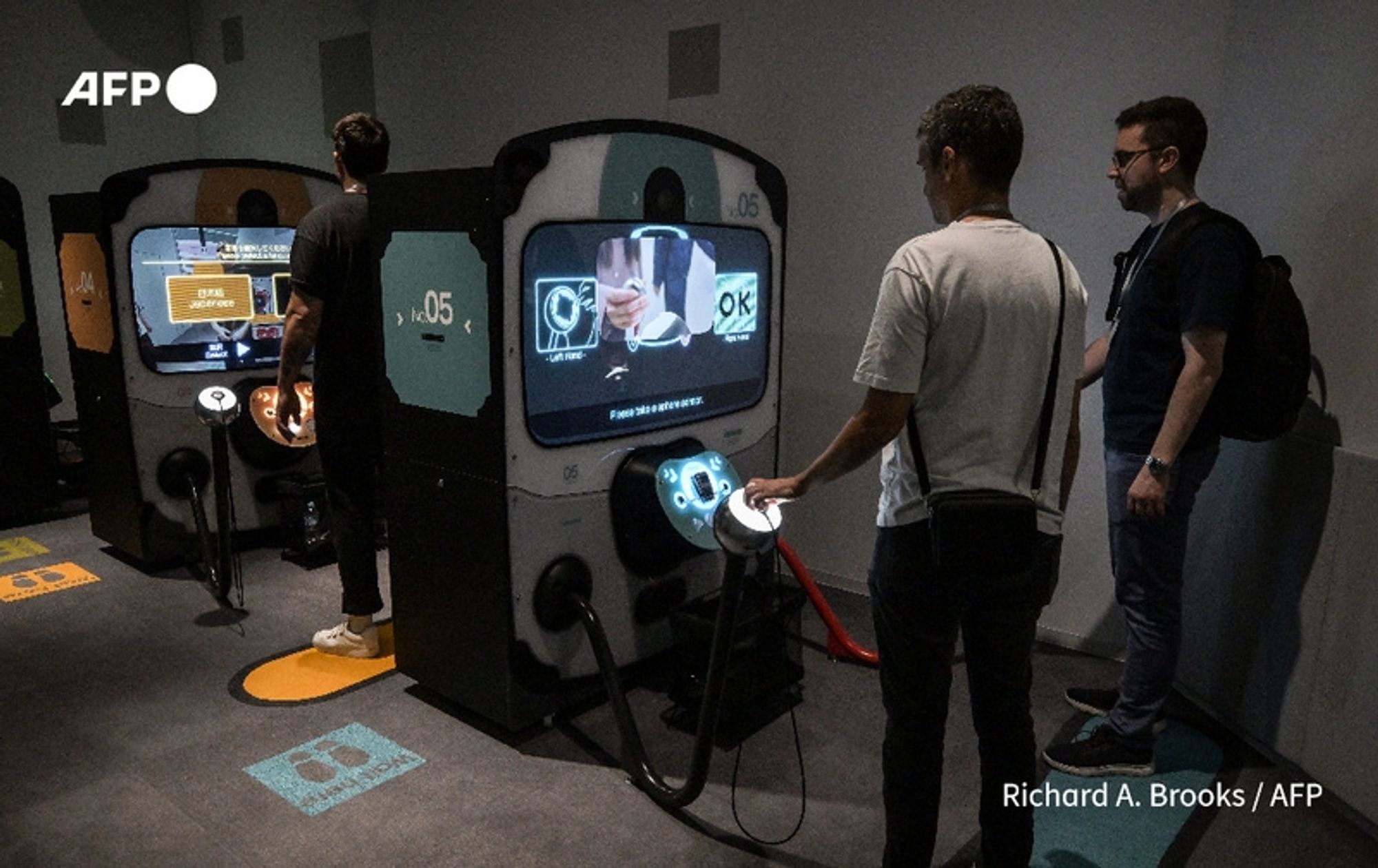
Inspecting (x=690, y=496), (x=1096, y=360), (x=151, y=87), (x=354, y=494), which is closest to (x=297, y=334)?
(x=354, y=494)

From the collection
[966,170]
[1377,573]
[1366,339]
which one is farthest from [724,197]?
[1377,573]

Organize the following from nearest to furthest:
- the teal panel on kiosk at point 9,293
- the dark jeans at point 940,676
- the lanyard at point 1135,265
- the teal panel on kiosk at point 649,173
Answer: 1. the dark jeans at point 940,676
2. the lanyard at point 1135,265
3. the teal panel on kiosk at point 649,173
4. the teal panel on kiosk at point 9,293

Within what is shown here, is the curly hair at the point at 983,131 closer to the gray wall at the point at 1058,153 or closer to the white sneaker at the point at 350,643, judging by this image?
the gray wall at the point at 1058,153

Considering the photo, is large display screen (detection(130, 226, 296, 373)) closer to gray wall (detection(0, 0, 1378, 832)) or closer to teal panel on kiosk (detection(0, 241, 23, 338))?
teal panel on kiosk (detection(0, 241, 23, 338))

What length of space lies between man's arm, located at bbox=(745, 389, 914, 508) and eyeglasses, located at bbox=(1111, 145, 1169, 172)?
1.25 m

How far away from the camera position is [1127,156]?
2545mm

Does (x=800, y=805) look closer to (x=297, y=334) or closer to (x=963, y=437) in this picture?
(x=963, y=437)

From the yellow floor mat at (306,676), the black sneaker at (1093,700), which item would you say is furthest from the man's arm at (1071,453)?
the yellow floor mat at (306,676)

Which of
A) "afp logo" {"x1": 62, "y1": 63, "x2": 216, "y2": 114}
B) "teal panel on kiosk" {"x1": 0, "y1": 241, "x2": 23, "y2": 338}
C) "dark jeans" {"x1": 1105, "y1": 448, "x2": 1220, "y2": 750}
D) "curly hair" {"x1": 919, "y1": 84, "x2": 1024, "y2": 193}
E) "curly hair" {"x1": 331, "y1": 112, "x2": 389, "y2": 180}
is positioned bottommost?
"dark jeans" {"x1": 1105, "y1": 448, "x2": 1220, "y2": 750}

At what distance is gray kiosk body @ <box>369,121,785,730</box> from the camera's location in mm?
2609

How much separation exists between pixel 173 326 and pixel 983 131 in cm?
376

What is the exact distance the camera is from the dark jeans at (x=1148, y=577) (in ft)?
8.31

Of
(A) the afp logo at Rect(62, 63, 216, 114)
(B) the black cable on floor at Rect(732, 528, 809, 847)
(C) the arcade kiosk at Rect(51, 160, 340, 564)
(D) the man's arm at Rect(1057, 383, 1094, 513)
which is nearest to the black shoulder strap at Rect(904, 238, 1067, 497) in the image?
(D) the man's arm at Rect(1057, 383, 1094, 513)

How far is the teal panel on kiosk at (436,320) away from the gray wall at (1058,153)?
1.88 metres
